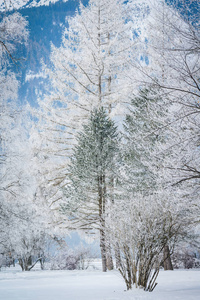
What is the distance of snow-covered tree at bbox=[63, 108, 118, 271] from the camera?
27.5ft

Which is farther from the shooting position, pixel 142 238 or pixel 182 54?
pixel 142 238

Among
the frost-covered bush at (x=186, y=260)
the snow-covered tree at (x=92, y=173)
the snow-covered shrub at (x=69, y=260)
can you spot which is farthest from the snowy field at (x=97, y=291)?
the frost-covered bush at (x=186, y=260)

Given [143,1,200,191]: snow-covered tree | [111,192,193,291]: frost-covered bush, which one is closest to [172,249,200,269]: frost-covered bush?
[111,192,193,291]: frost-covered bush

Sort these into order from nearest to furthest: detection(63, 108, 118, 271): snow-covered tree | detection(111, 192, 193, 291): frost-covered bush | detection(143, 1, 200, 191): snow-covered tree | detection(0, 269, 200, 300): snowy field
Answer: detection(143, 1, 200, 191): snow-covered tree → detection(0, 269, 200, 300): snowy field → detection(111, 192, 193, 291): frost-covered bush → detection(63, 108, 118, 271): snow-covered tree

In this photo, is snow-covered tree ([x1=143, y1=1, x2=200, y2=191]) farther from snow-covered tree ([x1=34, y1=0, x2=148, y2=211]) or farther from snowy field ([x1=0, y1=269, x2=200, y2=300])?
snow-covered tree ([x1=34, y1=0, x2=148, y2=211])

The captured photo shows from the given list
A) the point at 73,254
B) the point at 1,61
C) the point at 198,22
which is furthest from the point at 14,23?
the point at 73,254

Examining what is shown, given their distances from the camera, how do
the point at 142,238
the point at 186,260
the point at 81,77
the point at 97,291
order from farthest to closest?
the point at 186,260
the point at 81,77
the point at 97,291
the point at 142,238

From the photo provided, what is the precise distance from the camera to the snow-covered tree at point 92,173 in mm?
8391

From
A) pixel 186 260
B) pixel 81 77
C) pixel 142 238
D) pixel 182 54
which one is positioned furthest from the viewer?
pixel 186 260

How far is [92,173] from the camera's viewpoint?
835 cm

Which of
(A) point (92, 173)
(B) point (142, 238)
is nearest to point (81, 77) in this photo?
(A) point (92, 173)

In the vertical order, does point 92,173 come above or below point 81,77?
below

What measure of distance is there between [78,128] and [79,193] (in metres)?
3.42

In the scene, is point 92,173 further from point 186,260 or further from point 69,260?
point 186,260
